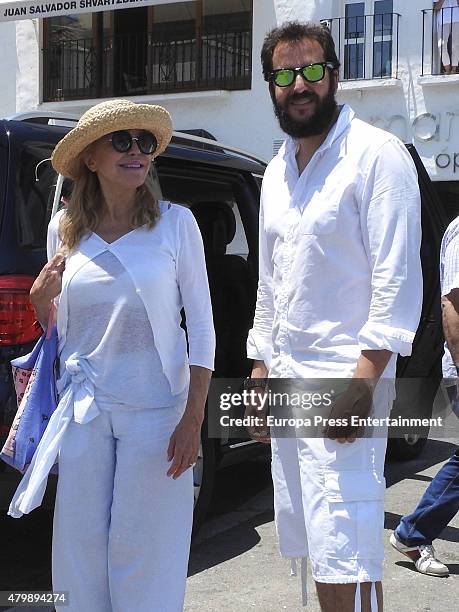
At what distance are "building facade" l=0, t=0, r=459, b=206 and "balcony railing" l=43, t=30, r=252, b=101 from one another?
0.02 meters

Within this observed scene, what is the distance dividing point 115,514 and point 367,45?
12053mm

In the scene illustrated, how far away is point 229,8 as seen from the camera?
15.0m

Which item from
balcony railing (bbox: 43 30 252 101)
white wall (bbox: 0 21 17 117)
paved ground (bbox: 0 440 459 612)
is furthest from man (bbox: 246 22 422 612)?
white wall (bbox: 0 21 17 117)

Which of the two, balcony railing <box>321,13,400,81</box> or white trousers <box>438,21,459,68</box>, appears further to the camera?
balcony railing <box>321,13,400,81</box>

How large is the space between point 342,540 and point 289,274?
759 mm

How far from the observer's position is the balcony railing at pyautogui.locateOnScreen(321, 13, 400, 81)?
13.4m

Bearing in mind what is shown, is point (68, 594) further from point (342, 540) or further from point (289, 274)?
point (289, 274)

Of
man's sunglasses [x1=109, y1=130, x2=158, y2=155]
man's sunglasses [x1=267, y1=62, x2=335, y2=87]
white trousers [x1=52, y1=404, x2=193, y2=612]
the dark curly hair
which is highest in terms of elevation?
the dark curly hair

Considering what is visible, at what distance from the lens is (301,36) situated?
280 cm

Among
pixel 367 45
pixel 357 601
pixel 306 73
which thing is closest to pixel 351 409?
pixel 357 601

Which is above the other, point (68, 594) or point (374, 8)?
point (374, 8)

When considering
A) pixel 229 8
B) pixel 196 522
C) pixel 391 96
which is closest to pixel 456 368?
pixel 196 522

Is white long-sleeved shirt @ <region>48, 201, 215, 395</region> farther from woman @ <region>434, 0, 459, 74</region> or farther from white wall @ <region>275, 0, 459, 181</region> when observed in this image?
woman @ <region>434, 0, 459, 74</region>

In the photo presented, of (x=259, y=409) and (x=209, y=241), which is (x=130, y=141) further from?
(x=209, y=241)
